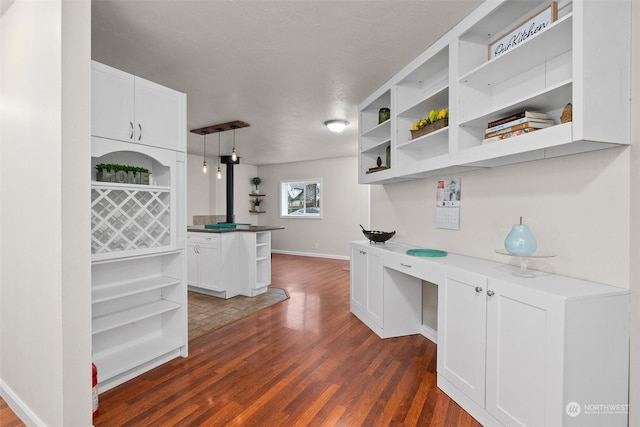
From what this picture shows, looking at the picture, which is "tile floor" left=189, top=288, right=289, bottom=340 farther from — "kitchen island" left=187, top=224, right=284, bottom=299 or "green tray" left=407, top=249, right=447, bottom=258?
"green tray" left=407, top=249, right=447, bottom=258

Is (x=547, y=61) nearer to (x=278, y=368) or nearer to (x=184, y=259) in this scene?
(x=278, y=368)

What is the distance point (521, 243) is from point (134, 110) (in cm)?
258

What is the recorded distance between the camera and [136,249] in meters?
2.33

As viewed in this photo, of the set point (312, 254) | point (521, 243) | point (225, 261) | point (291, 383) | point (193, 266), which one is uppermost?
point (521, 243)

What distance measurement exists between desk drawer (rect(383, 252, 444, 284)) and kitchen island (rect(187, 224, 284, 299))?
7.22 ft

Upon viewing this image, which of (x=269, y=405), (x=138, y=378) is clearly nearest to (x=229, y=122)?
(x=138, y=378)

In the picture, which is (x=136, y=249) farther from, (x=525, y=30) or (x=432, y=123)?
(x=525, y=30)

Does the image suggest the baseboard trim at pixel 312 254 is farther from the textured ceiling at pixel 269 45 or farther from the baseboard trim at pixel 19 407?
the baseboard trim at pixel 19 407

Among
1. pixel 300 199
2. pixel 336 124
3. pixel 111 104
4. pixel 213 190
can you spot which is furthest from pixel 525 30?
pixel 213 190

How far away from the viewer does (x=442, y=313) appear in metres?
2.16

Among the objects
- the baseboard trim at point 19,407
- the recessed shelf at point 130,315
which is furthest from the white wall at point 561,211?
the baseboard trim at point 19,407

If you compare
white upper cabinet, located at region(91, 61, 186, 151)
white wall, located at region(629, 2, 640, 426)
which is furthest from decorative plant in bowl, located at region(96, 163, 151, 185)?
white wall, located at region(629, 2, 640, 426)

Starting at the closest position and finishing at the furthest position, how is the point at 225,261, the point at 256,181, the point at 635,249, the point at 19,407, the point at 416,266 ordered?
the point at 635,249 → the point at 19,407 → the point at 416,266 → the point at 225,261 → the point at 256,181

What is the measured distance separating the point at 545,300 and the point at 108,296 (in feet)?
8.48
